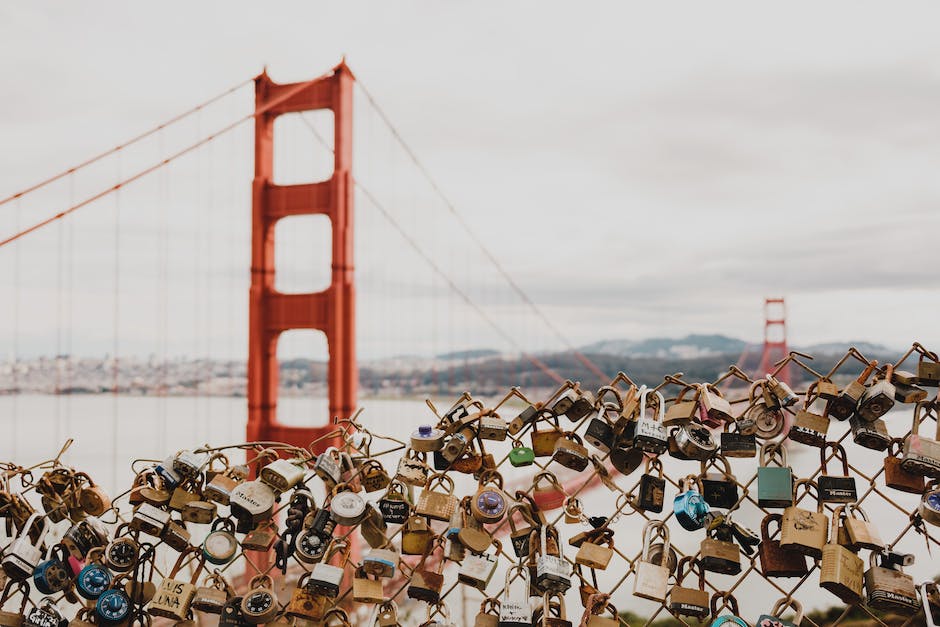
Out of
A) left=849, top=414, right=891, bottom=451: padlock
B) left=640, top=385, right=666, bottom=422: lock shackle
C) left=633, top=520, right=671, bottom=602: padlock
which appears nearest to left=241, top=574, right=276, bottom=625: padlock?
left=633, top=520, right=671, bottom=602: padlock

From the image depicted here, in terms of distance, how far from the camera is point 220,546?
164cm

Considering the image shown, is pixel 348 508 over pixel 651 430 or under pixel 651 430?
under

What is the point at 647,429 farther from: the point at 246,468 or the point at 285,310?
the point at 285,310

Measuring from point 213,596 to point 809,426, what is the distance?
1.22 metres

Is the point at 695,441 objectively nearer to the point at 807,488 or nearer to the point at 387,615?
the point at 807,488

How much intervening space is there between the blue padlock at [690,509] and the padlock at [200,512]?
95cm

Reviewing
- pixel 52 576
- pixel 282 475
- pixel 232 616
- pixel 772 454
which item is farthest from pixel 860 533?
pixel 52 576

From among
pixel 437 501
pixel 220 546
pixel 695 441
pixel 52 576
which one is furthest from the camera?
pixel 52 576

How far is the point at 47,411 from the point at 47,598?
127 feet

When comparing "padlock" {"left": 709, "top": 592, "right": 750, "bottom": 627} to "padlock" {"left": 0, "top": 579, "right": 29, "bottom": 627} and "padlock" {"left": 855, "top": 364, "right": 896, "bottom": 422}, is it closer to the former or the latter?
"padlock" {"left": 855, "top": 364, "right": 896, "bottom": 422}

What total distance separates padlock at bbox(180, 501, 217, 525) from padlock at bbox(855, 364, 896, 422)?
1290 mm

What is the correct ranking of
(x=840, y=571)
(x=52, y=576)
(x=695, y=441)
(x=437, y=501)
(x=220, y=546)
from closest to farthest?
1. (x=840, y=571)
2. (x=695, y=441)
3. (x=437, y=501)
4. (x=220, y=546)
5. (x=52, y=576)

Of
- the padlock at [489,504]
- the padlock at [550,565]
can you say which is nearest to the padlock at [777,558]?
the padlock at [550,565]

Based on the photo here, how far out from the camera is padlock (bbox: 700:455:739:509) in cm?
145
